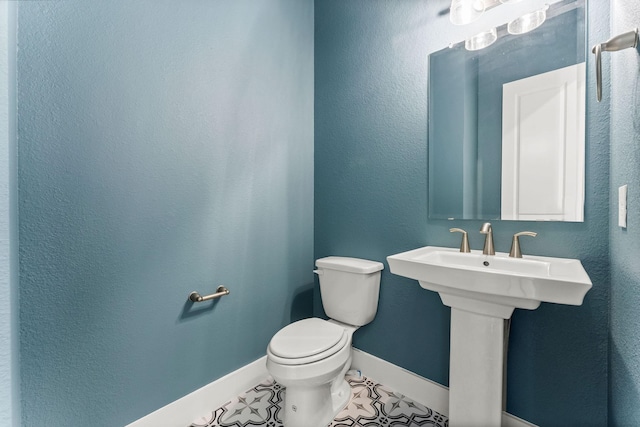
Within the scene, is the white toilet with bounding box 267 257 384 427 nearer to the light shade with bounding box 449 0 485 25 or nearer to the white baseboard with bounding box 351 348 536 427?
the white baseboard with bounding box 351 348 536 427

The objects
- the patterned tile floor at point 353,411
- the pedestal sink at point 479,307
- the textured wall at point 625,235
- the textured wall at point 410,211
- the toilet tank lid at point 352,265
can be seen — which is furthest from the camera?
the toilet tank lid at point 352,265

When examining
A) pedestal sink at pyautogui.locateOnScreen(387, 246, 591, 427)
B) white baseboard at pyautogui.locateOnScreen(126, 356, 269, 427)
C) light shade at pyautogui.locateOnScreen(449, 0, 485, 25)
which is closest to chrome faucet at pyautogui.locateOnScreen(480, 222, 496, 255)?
pedestal sink at pyautogui.locateOnScreen(387, 246, 591, 427)

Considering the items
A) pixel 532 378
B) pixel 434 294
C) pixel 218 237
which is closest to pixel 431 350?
pixel 434 294

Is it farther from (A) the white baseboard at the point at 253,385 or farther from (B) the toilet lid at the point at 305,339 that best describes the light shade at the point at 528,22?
(A) the white baseboard at the point at 253,385

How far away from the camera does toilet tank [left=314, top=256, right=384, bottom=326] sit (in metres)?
1.63

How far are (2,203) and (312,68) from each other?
5.86ft

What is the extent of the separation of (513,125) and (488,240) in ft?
1.73

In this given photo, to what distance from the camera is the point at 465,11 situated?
51.4 inches

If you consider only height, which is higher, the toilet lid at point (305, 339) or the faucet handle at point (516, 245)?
the faucet handle at point (516, 245)

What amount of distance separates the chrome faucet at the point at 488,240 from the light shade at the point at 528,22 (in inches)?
33.2

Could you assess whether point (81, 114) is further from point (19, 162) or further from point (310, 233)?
point (310, 233)

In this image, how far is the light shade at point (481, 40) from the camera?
1.29 meters

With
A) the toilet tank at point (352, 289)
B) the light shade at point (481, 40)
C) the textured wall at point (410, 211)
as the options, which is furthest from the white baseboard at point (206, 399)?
the light shade at point (481, 40)

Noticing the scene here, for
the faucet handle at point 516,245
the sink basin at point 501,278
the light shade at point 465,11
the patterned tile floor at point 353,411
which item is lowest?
the patterned tile floor at point 353,411
